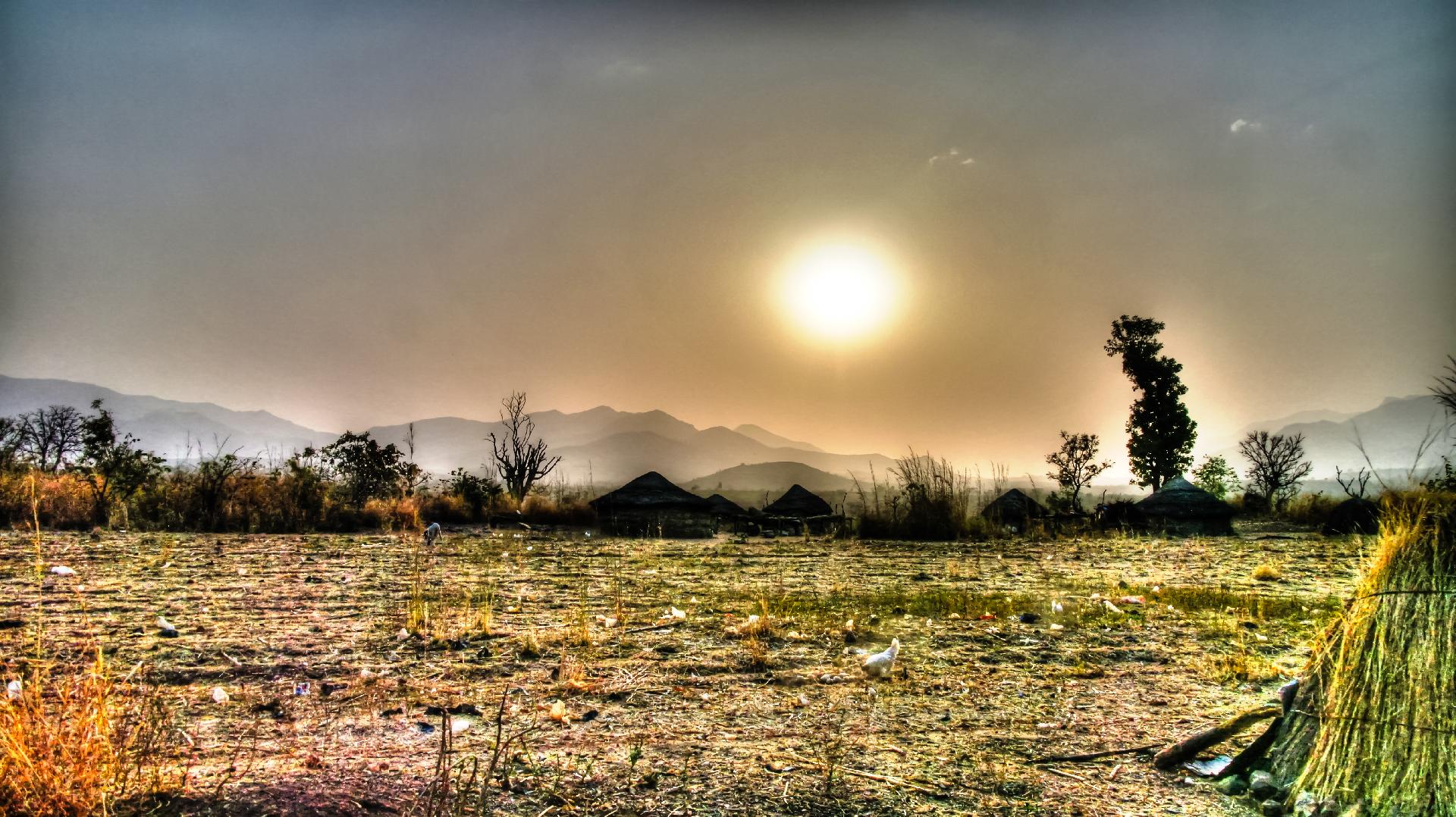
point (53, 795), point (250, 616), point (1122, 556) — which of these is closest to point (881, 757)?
point (53, 795)

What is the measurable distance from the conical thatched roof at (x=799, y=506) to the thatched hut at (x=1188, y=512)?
312 inches

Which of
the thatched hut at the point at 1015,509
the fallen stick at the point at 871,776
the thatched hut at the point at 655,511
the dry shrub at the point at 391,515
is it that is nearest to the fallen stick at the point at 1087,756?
the fallen stick at the point at 871,776

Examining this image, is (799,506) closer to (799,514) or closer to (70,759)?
(799,514)

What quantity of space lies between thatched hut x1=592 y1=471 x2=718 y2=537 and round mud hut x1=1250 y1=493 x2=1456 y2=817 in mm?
14659

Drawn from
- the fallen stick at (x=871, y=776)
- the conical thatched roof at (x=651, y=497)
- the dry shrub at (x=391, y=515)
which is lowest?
the fallen stick at (x=871, y=776)

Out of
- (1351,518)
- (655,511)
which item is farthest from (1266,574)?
(655,511)

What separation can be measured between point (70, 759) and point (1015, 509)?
21182mm

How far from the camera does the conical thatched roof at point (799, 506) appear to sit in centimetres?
2061

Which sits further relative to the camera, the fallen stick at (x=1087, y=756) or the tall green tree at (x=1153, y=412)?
the tall green tree at (x=1153, y=412)

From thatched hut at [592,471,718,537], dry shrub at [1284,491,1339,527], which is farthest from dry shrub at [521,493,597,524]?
dry shrub at [1284,491,1339,527]

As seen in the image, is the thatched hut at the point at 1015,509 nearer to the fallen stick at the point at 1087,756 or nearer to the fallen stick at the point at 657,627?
the fallen stick at the point at 657,627

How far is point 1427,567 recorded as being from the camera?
2.87m

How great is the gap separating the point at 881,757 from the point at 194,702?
3.40 metres

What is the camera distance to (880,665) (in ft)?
15.1
